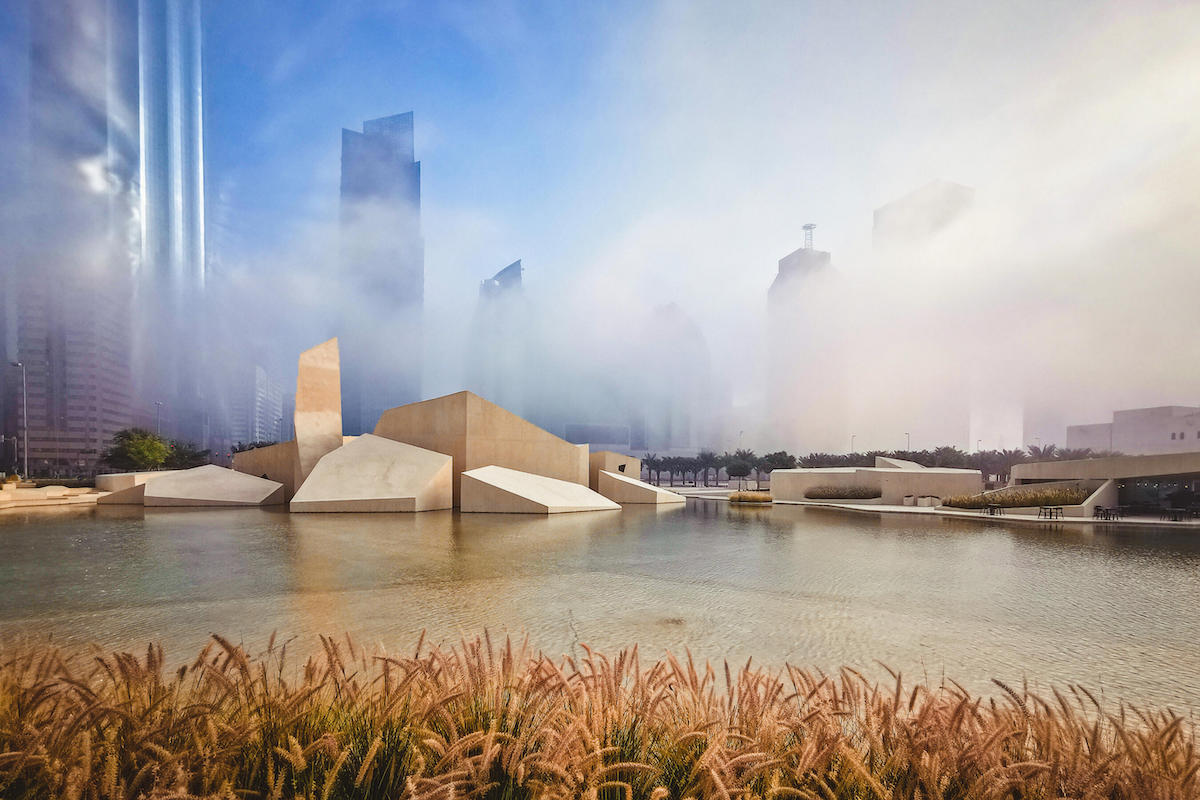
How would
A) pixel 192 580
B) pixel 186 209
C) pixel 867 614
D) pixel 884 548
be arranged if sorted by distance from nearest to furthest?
pixel 867 614
pixel 192 580
pixel 884 548
pixel 186 209

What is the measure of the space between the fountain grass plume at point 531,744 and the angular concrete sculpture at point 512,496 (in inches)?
792

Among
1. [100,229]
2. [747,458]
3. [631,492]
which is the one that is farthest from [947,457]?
[100,229]

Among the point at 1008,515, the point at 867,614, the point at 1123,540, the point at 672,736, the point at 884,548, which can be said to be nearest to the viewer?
the point at 672,736

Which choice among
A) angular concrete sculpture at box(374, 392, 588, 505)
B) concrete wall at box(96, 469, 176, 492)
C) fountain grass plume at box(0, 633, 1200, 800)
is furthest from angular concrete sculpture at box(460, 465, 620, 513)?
concrete wall at box(96, 469, 176, 492)

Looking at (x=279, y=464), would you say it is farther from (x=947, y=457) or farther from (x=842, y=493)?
(x=947, y=457)

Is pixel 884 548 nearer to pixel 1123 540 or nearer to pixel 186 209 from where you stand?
pixel 1123 540

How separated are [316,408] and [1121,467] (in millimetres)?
36961

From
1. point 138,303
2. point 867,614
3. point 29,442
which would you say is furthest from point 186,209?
point 867,614

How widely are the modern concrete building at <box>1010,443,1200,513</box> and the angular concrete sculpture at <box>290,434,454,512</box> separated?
2855 centimetres

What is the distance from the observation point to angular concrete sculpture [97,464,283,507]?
25.5 metres

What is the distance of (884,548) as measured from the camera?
12.9 metres

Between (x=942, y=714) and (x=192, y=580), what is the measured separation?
33.3 feet

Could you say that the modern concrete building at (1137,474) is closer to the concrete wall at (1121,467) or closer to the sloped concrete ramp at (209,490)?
the concrete wall at (1121,467)

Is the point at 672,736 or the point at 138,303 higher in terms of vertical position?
the point at 138,303
